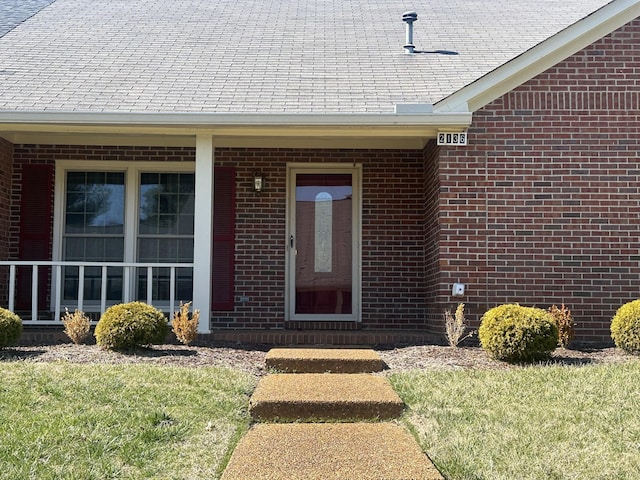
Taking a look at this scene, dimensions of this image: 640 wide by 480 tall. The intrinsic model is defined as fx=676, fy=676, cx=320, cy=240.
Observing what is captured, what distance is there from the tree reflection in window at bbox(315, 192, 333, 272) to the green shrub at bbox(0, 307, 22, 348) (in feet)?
13.0

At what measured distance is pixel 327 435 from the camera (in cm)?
411

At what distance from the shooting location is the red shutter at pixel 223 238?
9.05 meters

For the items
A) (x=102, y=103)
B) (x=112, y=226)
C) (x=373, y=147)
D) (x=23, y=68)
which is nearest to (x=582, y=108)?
(x=373, y=147)

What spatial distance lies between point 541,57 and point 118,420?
5939mm

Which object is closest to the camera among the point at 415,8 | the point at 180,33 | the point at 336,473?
the point at 336,473

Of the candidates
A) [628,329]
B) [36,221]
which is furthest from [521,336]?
[36,221]

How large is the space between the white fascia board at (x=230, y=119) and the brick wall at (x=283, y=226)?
170cm

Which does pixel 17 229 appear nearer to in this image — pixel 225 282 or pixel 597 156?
pixel 225 282

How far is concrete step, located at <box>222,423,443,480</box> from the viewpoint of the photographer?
343 centimetres

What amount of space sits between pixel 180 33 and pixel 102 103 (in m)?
3.38

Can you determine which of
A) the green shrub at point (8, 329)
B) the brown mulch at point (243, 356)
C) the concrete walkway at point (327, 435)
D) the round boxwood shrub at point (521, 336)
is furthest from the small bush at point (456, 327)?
the green shrub at point (8, 329)

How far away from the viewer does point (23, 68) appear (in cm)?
887

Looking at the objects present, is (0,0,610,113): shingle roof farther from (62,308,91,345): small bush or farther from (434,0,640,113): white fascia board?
(62,308,91,345): small bush

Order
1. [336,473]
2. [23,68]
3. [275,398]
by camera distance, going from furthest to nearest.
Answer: [23,68] → [275,398] → [336,473]
